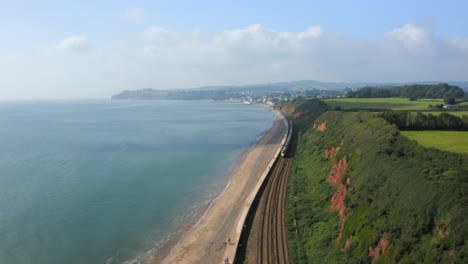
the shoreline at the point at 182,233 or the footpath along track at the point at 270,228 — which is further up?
the footpath along track at the point at 270,228

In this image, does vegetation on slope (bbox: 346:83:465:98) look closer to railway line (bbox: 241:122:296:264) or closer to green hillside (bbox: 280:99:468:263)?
green hillside (bbox: 280:99:468:263)

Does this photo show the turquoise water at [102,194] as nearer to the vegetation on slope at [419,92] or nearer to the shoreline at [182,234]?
the shoreline at [182,234]

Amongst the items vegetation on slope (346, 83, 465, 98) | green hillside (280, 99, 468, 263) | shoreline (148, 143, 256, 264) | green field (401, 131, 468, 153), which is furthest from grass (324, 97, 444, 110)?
shoreline (148, 143, 256, 264)

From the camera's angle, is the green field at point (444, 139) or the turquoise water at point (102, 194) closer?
the turquoise water at point (102, 194)

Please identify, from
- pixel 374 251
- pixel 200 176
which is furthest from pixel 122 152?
pixel 374 251

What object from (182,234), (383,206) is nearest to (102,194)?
(182,234)

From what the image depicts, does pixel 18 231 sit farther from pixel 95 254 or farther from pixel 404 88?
pixel 404 88

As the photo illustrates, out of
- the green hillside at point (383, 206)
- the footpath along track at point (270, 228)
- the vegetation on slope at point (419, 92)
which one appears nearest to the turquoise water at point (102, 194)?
the footpath along track at point (270, 228)
